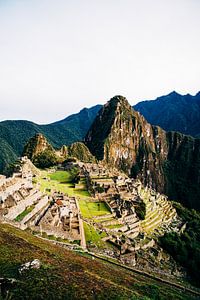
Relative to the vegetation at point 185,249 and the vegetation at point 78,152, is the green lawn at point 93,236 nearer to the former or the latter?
the vegetation at point 185,249

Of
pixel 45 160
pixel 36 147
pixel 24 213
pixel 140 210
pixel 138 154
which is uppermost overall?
pixel 36 147

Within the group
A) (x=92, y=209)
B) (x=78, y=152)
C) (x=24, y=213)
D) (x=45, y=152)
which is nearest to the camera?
(x=24, y=213)

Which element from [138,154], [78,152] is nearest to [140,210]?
[78,152]

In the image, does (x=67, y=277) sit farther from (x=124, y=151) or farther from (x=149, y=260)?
(x=124, y=151)

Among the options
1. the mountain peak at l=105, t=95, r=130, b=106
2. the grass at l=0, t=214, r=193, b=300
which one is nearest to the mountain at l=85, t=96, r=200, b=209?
the mountain peak at l=105, t=95, r=130, b=106

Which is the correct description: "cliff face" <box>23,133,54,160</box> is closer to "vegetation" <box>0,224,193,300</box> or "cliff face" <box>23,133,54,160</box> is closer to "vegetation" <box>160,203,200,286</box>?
"vegetation" <box>160,203,200,286</box>

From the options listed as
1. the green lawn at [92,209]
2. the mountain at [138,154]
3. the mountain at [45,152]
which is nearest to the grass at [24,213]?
the green lawn at [92,209]

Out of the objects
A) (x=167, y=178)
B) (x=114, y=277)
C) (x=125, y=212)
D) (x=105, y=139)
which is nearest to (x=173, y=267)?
(x=125, y=212)

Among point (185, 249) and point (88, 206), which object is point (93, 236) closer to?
point (88, 206)
